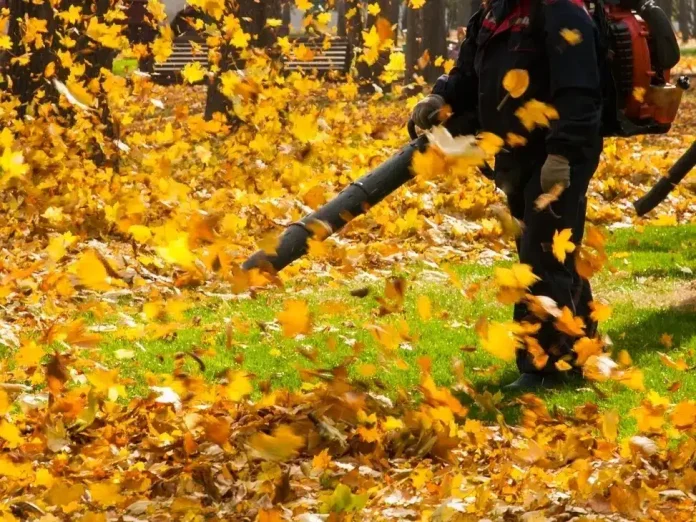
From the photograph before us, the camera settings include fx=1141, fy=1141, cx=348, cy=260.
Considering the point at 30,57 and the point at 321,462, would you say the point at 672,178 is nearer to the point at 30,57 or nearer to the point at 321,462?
the point at 321,462

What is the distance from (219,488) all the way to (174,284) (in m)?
4.08

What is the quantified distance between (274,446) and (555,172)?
65.0 inches

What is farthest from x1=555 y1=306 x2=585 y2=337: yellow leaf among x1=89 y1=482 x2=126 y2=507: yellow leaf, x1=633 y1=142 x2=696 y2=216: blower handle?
x1=633 y1=142 x2=696 y2=216: blower handle

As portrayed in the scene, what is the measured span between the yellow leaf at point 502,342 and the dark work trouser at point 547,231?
11cm

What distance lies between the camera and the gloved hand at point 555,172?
4.67 m

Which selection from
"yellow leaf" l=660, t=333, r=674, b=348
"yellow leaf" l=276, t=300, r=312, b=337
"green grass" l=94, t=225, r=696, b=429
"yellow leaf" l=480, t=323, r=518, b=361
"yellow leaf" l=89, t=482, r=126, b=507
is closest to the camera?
"yellow leaf" l=89, t=482, r=126, b=507

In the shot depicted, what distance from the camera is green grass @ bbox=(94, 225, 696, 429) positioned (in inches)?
210

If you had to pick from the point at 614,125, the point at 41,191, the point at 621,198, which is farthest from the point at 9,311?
the point at 621,198

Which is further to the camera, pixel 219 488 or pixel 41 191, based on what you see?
pixel 41 191

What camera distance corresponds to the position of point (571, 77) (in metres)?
4.62

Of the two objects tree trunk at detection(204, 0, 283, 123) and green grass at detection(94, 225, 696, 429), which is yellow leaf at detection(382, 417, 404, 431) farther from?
tree trunk at detection(204, 0, 283, 123)

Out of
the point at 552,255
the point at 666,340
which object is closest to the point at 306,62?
the point at 666,340

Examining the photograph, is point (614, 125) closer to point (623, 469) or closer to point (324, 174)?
point (623, 469)

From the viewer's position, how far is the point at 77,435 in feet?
14.3
